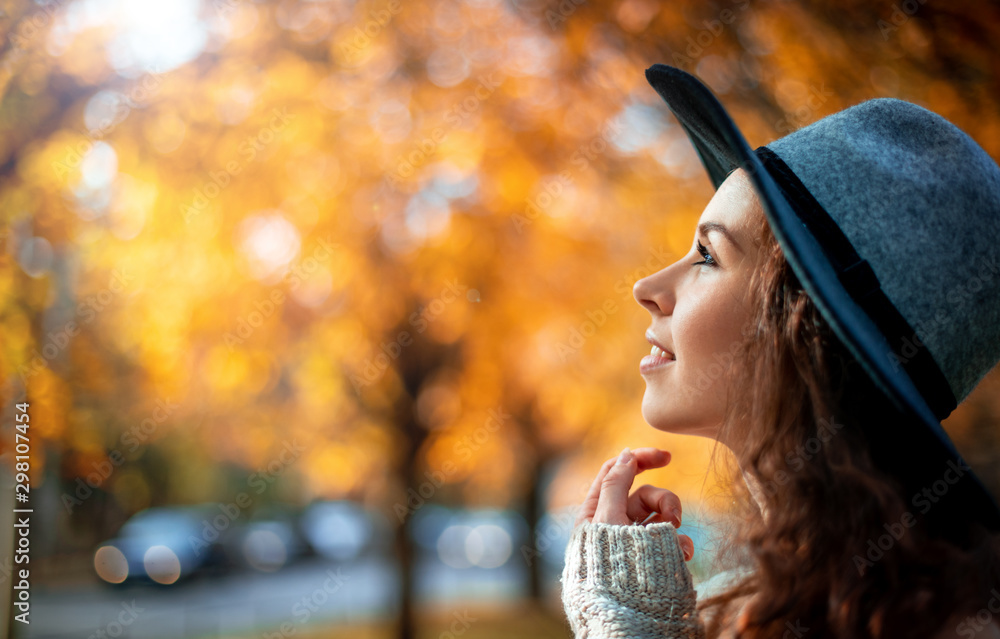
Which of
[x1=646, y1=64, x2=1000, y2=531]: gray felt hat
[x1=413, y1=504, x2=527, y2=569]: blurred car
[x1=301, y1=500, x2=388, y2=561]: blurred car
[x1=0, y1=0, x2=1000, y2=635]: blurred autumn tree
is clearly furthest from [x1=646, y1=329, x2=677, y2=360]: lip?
[x1=301, y1=500, x2=388, y2=561]: blurred car

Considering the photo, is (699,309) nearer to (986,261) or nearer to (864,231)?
(864,231)

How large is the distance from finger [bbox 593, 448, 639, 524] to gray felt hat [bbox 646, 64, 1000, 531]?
0.50 meters

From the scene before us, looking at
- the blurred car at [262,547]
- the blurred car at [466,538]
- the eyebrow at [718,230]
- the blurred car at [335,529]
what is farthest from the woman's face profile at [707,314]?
the blurred car at [335,529]

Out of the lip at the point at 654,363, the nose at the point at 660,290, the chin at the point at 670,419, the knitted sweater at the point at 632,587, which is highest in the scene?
the nose at the point at 660,290

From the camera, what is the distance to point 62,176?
3393 millimetres

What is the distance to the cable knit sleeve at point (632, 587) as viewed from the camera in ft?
3.85

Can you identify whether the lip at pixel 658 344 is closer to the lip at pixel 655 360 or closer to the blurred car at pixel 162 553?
the lip at pixel 655 360

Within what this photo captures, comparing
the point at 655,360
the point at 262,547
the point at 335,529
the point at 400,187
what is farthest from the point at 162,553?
the point at 655,360

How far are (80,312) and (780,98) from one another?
166 inches

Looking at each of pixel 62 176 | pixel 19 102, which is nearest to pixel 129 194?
pixel 62 176

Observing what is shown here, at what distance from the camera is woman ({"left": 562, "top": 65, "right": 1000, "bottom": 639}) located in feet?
3.51

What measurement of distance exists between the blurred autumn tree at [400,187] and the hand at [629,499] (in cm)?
208

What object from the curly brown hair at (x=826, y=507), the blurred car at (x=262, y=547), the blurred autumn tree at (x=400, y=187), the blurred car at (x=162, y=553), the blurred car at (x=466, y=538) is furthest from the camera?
the blurred car at (x=466, y=538)

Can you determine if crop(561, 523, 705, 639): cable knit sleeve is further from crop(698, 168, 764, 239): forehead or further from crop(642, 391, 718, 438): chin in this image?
crop(698, 168, 764, 239): forehead
